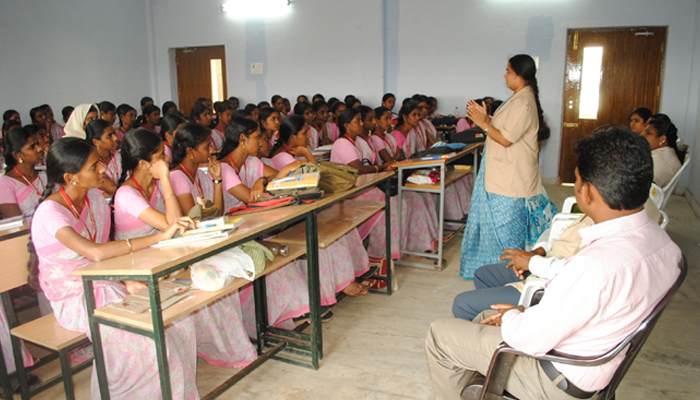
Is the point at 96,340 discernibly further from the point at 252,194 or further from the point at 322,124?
the point at 322,124

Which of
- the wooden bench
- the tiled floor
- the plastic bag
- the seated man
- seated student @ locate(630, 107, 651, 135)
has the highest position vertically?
seated student @ locate(630, 107, 651, 135)

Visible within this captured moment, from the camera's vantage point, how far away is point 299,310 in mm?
2807

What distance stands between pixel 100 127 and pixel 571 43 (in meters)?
6.40

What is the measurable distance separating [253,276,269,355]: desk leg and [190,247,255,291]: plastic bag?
0.61m

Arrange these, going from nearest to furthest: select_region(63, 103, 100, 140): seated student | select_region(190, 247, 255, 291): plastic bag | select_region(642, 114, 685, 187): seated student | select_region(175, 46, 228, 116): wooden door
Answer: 1. select_region(190, 247, 255, 291): plastic bag
2. select_region(642, 114, 685, 187): seated student
3. select_region(63, 103, 100, 140): seated student
4. select_region(175, 46, 228, 116): wooden door

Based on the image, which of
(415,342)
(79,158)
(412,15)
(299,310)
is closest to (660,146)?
(415,342)

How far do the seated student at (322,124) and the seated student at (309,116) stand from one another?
2.8 inches

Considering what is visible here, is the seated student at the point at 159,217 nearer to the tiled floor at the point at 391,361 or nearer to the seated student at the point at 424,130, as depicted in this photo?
the tiled floor at the point at 391,361

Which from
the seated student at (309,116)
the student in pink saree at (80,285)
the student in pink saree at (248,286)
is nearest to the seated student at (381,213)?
the student in pink saree at (248,286)

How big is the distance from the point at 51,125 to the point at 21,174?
4.51 metres

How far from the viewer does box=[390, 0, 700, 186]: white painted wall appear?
657 cm

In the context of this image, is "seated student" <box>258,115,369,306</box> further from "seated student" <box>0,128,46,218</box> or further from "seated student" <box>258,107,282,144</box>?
"seated student" <box>0,128,46,218</box>

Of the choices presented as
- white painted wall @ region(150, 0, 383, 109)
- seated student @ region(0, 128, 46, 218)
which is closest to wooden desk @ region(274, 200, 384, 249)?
seated student @ region(0, 128, 46, 218)

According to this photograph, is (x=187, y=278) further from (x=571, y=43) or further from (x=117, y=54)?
(x=117, y=54)
